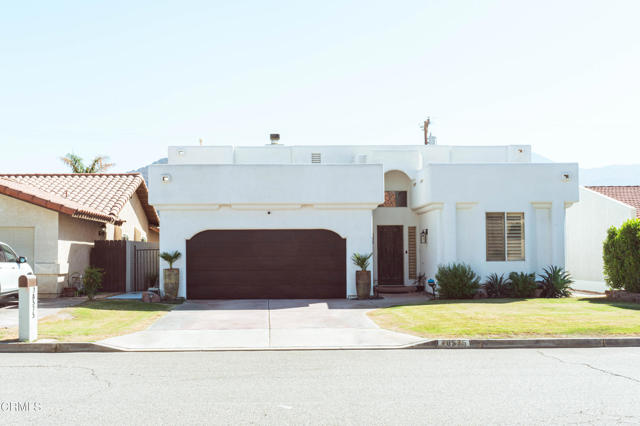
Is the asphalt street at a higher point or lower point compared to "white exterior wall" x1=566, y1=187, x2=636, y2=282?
lower

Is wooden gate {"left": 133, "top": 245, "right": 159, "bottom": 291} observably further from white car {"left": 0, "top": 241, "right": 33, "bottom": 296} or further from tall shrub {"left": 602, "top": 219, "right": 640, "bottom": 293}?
tall shrub {"left": 602, "top": 219, "right": 640, "bottom": 293}

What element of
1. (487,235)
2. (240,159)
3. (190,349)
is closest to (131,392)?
(190,349)

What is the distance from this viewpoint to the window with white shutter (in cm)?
1805

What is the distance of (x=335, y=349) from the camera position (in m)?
10.0

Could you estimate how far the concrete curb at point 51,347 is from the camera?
973 cm

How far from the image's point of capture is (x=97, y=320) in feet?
41.7

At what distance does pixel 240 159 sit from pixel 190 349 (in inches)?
547

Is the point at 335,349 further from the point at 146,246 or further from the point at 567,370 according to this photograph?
the point at 146,246

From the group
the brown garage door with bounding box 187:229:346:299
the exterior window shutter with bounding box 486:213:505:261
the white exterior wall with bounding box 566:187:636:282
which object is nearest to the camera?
the brown garage door with bounding box 187:229:346:299

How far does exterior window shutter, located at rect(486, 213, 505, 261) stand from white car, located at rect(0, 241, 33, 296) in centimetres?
1369

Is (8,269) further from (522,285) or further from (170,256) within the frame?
(522,285)

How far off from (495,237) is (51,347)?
13439mm
